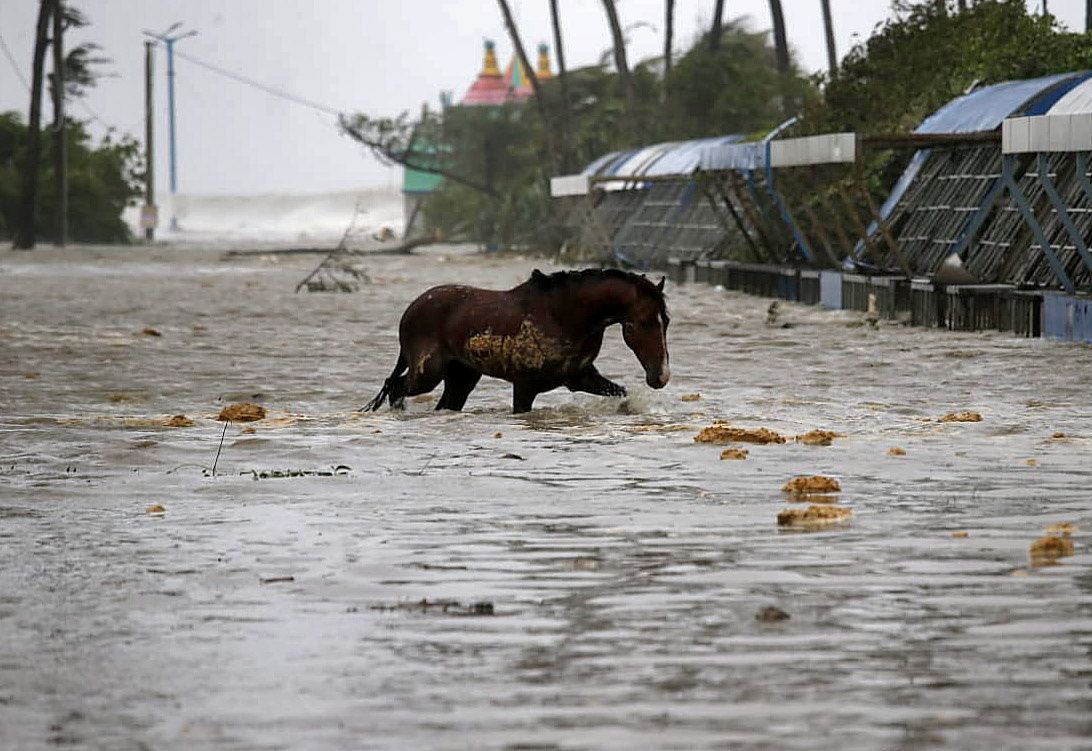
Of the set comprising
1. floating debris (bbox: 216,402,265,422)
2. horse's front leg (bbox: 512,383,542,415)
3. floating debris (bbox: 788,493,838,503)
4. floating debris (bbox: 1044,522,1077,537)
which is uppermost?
horse's front leg (bbox: 512,383,542,415)

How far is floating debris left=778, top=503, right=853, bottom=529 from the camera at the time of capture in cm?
862

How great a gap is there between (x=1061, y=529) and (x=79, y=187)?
67.7 meters

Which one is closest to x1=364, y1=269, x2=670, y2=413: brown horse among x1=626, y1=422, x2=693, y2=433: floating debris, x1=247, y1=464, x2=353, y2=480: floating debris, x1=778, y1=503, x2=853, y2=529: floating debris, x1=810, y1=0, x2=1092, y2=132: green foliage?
x1=626, y1=422, x2=693, y2=433: floating debris

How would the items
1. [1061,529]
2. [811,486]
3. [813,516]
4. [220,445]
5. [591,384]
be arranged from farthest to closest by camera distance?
1. [591,384]
2. [220,445]
3. [811,486]
4. [813,516]
5. [1061,529]

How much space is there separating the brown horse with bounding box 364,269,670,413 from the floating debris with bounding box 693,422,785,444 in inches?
47.0

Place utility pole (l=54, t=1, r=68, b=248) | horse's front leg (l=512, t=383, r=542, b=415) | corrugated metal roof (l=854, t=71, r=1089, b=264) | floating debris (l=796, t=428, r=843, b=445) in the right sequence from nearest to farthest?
floating debris (l=796, t=428, r=843, b=445), horse's front leg (l=512, t=383, r=542, b=415), corrugated metal roof (l=854, t=71, r=1089, b=264), utility pole (l=54, t=1, r=68, b=248)

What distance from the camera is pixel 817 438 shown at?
38.5ft

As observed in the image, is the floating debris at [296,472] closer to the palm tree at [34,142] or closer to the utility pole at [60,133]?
the palm tree at [34,142]

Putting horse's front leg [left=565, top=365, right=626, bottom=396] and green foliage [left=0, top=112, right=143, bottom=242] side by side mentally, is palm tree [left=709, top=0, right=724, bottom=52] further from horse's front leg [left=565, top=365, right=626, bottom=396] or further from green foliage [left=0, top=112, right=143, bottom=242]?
horse's front leg [left=565, top=365, right=626, bottom=396]

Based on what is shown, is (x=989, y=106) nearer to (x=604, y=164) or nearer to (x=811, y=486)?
(x=811, y=486)

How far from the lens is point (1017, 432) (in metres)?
12.1

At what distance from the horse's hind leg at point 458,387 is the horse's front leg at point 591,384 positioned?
2.13 feet

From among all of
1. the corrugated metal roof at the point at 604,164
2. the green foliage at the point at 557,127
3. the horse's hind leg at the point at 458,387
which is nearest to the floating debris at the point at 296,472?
the horse's hind leg at the point at 458,387

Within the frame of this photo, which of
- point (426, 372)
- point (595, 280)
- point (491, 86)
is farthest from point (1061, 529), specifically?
point (491, 86)
